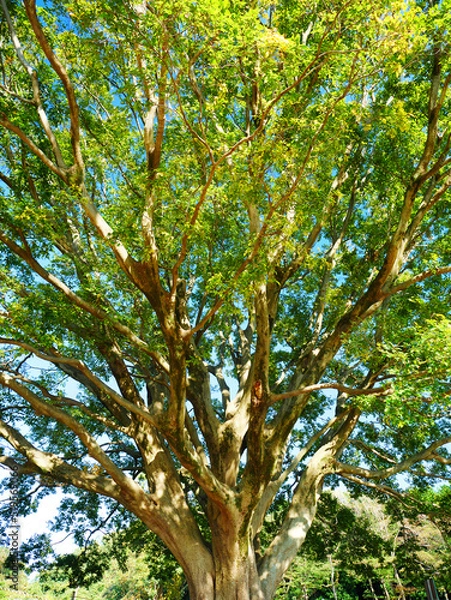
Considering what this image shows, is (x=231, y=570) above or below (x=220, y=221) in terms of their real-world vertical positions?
below

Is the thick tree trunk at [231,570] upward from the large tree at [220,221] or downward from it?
downward

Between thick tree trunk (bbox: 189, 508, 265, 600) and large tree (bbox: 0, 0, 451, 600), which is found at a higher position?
large tree (bbox: 0, 0, 451, 600)

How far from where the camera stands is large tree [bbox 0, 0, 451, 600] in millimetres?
4934

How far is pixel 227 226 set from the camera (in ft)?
25.2

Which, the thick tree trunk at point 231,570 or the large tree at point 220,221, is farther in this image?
the thick tree trunk at point 231,570

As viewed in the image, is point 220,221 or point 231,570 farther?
point 220,221

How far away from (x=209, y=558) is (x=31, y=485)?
192 inches

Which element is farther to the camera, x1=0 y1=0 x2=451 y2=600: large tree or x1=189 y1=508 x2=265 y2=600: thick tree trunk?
x1=189 y1=508 x2=265 y2=600: thick tree trunk

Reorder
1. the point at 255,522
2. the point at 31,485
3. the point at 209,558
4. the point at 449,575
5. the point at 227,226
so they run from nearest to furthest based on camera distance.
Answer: the point at 209,558 < the point at 255,522 < the point at 227,226 < the point at 449,575 < the point at 31,485

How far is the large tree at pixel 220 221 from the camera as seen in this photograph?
16.2 feet

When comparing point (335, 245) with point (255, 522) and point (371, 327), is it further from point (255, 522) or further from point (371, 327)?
point (255, 522)

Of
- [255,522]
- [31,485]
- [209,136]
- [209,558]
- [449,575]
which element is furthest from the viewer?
[31,485]

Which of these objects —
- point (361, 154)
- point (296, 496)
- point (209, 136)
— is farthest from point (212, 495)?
point (361, 154)

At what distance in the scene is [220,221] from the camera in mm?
7504
